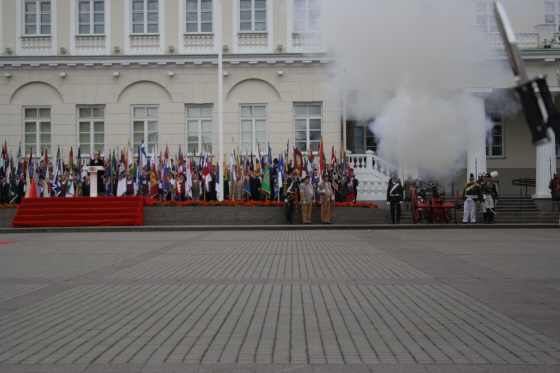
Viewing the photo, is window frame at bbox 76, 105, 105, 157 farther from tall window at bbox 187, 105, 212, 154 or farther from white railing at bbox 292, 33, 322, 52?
white railing at bbox 292, 33, 322, 52

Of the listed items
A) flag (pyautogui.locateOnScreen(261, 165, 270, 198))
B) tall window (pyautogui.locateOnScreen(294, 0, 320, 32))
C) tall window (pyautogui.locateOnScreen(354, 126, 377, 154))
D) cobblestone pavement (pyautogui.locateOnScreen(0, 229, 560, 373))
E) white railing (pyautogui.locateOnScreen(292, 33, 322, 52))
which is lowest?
cobblestone pavement (pyautogui.locateOnScreen(0, 229, 560, 373))

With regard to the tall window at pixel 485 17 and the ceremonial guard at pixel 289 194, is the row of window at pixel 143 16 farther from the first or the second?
the tall window at pixel 485 17

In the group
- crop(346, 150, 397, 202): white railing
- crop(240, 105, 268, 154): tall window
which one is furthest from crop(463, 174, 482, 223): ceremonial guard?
crop(240, 105, 268, 154): tall window

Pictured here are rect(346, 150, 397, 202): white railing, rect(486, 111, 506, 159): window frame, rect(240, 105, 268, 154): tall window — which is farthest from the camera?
rect(486, 111, 506, 159): window frame

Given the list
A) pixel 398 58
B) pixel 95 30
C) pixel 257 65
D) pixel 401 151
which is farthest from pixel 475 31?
pixel 95 30

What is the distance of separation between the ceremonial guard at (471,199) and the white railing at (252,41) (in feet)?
40.3

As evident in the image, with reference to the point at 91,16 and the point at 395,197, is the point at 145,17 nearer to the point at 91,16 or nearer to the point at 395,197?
the point at 91,16

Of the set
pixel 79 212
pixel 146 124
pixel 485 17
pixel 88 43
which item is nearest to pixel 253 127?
pixel 146 124

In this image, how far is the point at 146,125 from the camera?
3023cm

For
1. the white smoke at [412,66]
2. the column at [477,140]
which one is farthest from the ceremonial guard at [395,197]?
the column at [477,140]

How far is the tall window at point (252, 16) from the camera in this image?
2992 centimetres

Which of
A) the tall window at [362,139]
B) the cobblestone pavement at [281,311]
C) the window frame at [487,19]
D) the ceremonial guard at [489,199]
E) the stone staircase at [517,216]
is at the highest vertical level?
the window frame at [487,19]

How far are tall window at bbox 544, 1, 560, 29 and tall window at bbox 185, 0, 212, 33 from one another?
17863 millimetres

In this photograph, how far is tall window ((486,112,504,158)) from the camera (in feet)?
106
